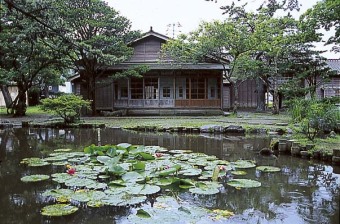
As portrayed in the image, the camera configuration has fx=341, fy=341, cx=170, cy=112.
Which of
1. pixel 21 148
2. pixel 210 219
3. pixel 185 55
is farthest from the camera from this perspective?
pixel 185 55

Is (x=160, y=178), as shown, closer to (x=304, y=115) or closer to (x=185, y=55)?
(x=304, y=115)

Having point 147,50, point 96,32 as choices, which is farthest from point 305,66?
point 96,32

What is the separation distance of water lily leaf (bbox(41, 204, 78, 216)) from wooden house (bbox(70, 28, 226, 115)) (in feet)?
61.0

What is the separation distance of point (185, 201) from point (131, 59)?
2009cm

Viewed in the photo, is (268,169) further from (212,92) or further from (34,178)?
(212,92)

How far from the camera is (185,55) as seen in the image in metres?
21.4

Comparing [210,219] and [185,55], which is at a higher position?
[185,55]

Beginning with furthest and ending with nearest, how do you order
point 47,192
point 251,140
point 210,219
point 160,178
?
point 251,140 → point 160,178 → point 47,192 → point 210,219

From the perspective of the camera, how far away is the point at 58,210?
4164 millimetres

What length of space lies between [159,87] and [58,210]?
66.3 ft

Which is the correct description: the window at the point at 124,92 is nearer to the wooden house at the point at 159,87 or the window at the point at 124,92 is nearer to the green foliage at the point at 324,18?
the wooden house at the point at 159,87

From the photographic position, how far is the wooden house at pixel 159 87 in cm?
2320

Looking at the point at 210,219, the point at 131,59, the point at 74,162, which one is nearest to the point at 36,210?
the point at 210,219

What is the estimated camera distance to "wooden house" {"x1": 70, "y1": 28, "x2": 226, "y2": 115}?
2320 cm
